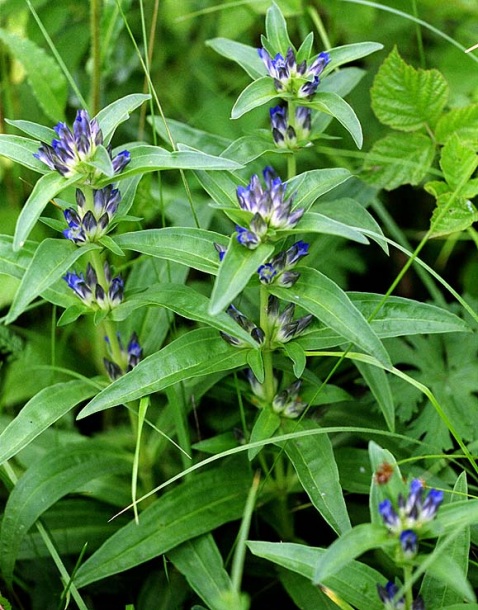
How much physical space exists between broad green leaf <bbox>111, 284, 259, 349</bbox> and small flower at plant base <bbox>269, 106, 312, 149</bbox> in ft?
1.54

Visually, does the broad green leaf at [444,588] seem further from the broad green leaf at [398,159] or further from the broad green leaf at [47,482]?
the broad green leaf at [398,159]

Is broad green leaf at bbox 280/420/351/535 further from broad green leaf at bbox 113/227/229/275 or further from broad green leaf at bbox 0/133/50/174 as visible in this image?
broad green leaf at bbox 0/133/50/174

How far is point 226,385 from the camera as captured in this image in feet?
6.57

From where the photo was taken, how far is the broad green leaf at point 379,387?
1.74m

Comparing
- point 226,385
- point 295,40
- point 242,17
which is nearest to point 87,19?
point 242,17

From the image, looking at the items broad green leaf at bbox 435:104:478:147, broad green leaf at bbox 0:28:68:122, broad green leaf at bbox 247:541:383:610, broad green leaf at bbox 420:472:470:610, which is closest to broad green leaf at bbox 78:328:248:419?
broad green leaf at bbox 247:541:383:610

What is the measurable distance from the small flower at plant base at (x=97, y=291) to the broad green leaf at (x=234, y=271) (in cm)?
37

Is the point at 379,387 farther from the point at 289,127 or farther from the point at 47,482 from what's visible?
the point at 47,482

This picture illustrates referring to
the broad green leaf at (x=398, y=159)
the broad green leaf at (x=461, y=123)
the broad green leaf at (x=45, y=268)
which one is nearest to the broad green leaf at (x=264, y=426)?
the broad green leaf at (x=45, y=268)

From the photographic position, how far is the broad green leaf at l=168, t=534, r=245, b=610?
1.73 metres

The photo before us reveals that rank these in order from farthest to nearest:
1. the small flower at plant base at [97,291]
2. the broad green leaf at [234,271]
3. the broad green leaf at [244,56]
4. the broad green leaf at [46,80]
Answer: the broad green leaf at [46,80] < the broad green leaf at [244,56] < the small flower at plant base at [97,291] < the broad green leaf at [234,271]

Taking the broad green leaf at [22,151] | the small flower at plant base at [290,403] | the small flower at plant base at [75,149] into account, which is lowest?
the small flower at plant base at [290,403]

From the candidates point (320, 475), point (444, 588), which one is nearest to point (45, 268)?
point (320, 475)

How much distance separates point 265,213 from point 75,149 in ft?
1.29
